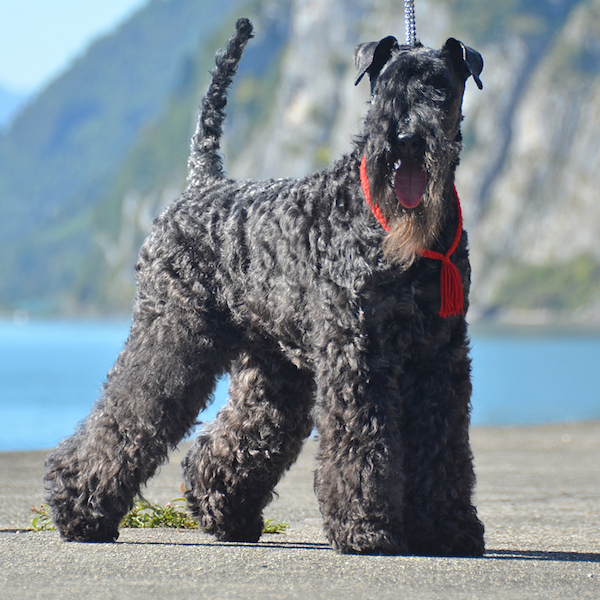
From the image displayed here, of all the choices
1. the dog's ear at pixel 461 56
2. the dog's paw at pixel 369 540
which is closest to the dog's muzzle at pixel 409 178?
the dog's ear at pixel 461 56

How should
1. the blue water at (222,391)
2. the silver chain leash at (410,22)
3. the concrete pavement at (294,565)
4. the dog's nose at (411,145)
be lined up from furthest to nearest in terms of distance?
the blue water at (222,391), the silver chain leash at (410,22), the dog's nose at (411,145), the concrete pavement at (294,565)

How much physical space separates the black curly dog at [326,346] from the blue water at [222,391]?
1.92 feet

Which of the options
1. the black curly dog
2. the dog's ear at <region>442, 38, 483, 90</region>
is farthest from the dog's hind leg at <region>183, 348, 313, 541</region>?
the dog's ear at <region>442, 38, 483, 90</region>

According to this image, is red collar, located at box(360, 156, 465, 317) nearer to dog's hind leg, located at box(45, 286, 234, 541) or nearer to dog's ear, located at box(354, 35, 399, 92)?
dog's ear, located at box(354, 35, 399, 92)

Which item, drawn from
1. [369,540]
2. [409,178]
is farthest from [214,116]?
[369,540]

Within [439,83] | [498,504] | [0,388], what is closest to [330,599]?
[439,83]

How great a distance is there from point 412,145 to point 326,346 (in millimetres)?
986

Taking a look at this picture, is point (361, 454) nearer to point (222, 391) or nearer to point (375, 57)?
point (375, 57)

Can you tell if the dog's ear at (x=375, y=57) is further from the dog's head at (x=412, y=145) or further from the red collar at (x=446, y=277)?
the red collar at (x=446, y=277)

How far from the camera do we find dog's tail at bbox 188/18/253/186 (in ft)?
17.0

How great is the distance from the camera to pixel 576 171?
117m

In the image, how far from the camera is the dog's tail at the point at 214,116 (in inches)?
203

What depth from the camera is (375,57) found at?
4270 mm

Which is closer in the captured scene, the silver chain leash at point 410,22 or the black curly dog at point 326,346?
the black curly dog at point 326,346
